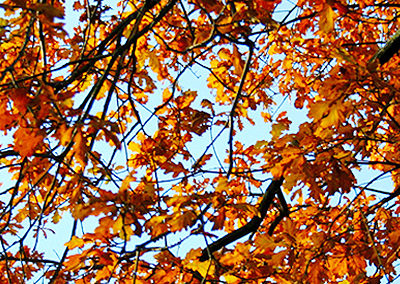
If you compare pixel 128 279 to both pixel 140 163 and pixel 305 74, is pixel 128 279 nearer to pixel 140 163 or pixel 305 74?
pixel 140 163

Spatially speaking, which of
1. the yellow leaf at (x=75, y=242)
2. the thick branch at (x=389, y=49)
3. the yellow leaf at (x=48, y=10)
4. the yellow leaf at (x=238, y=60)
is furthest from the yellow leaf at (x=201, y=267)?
the thick branch at (x=389, y=49)

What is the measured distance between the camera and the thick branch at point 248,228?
11.6ft

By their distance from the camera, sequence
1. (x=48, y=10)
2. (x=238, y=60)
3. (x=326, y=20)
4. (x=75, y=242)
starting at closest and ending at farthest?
(x=48, y=10), (x=326, y=20), (x=238, y=60), (x=75, y=242)

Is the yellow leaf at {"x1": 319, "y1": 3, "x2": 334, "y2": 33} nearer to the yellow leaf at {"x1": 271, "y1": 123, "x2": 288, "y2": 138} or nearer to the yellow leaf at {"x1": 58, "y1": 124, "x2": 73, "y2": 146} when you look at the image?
the yellow leaf at {"x1": 271, "y1": 123, "x2": 288, "y2": 138}

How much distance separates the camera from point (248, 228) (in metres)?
3.60

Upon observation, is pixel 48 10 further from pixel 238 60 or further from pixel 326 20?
pixel 326 20

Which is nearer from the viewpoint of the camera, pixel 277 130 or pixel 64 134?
pixel 64 134

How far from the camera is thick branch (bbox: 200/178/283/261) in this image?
353 cm

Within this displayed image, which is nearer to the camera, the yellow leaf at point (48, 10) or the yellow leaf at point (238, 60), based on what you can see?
the yellow leaf at point (48, 10)

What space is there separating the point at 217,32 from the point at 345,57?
60 cm

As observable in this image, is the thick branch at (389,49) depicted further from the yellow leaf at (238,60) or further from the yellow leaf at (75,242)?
the yellow leaf at (75,242)

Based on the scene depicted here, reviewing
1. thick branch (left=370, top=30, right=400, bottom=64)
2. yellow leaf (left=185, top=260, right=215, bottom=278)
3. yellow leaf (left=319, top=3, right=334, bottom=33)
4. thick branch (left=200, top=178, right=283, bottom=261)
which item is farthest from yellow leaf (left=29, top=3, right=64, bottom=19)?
thick branch (left=370, top=30, right=400, bottom=64)

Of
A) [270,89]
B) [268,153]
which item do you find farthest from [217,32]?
[270,89]

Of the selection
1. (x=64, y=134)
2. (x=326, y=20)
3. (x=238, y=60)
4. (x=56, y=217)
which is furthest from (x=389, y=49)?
(x=56, y=217)
